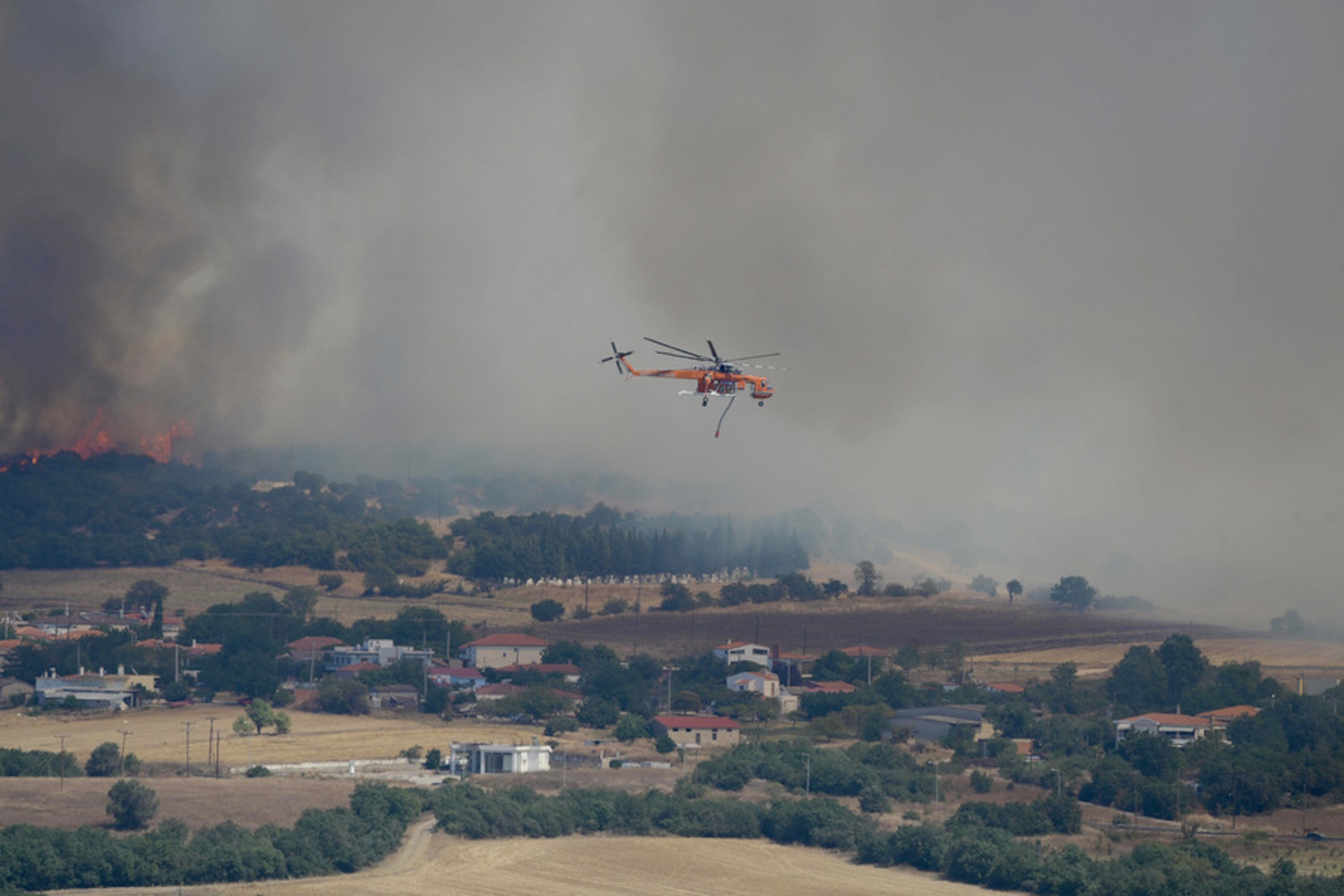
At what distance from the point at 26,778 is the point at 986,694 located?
2648 inches

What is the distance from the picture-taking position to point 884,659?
142 m

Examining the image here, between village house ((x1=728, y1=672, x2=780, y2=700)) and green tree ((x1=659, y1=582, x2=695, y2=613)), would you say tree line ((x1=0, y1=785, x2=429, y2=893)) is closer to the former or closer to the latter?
village house ((x1=728, y1=672, x2=780, y2=700))

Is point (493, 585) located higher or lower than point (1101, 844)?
higher

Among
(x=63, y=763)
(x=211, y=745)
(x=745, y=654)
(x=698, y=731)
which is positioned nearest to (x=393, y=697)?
(x=211, y=745)

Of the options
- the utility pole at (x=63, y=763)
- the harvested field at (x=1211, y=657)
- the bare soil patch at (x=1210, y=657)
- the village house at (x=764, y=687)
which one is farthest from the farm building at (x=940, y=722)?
the utility pole at (x=63, y=763)

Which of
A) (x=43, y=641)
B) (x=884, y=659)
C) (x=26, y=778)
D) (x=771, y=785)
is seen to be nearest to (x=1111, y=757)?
(x=771, y=785)

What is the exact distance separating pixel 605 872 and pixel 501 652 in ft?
208

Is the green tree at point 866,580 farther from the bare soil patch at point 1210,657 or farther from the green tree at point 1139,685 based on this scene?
the green tree at point 1139,685

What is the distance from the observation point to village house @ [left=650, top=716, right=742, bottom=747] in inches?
4309

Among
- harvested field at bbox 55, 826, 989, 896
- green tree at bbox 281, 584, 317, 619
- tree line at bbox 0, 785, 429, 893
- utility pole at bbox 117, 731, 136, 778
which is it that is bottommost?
harvested field at bbox 55, 826, 989, 896

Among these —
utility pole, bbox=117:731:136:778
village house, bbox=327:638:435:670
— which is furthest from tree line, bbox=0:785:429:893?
village house, bbox=327:638:435:670

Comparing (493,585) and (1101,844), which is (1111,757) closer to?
(1101,844)

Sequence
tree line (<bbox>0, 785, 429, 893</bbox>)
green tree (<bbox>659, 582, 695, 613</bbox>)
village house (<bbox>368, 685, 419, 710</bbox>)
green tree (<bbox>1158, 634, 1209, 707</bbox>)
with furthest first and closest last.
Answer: green tree (<bbox>659, 582, 695, 613</bbox>) → green tree (<bbox>1158, 634, 1209, 707</bbox>) → village house (<bbox>368, 685, 419, 710</bbox>) → tree line (<bbox>0, 785, 429, 893</bbox>)

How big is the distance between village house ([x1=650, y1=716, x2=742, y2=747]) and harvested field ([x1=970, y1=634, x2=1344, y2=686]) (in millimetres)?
33055
